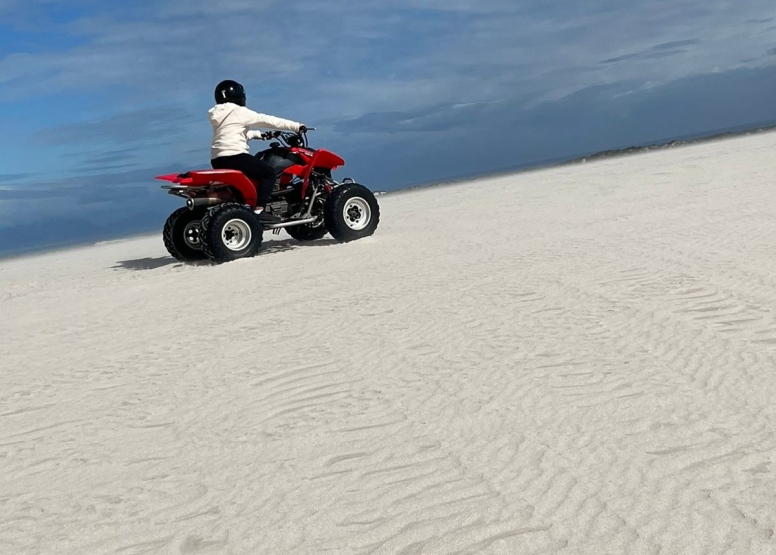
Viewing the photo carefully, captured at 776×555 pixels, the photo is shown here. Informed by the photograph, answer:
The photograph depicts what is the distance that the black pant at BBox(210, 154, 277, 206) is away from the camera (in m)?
10.7

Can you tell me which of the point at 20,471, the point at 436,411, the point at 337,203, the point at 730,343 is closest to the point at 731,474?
the point at 436,411

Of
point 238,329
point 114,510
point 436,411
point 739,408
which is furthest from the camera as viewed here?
point 238,329

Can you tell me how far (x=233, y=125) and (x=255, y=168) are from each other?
64cm

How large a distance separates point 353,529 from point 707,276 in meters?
4.53

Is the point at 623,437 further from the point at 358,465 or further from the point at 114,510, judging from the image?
the point at 114,510

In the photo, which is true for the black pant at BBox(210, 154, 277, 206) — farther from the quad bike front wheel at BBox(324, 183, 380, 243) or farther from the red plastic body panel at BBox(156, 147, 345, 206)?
the quad bike front wheel at BBox(324, 183, 380, 243)

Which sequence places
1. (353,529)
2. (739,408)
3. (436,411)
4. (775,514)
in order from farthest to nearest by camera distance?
(436,411) < (739,408) < (353,529) < (775,514)

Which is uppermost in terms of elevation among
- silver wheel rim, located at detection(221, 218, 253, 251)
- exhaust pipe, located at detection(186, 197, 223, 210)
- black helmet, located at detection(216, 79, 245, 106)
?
black helmet, located at detection(216, 79, 245, 106)

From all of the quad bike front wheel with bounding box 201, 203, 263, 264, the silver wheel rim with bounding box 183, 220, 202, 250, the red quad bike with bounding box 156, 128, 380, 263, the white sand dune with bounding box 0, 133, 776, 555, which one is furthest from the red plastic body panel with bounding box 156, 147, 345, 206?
the white sand dune with bounding box 0, 133, 776, 555

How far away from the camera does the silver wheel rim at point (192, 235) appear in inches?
441

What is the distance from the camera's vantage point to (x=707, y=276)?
21.4 feet

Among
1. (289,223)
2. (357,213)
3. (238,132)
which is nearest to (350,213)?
(357,213)

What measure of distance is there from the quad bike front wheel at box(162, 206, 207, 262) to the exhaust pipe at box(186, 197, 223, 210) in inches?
22.7

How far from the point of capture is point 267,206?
11.3 meters
